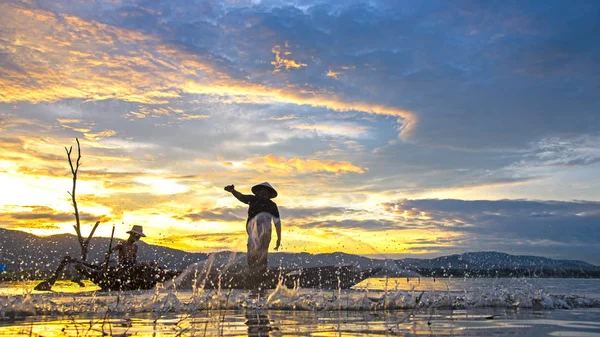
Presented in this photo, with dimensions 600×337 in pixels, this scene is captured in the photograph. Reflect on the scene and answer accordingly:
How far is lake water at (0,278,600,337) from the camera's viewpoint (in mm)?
7107

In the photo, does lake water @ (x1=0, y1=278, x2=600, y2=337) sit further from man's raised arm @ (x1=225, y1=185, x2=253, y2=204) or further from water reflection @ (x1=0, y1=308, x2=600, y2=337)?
man's raised arm @ (x1=225, y1=185, x2=253, y2=204)

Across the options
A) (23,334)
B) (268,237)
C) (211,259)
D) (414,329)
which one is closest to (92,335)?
(23,334)

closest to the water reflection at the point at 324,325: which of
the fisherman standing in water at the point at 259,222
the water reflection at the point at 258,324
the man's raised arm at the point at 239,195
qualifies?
the water reflection at the point at 258,324

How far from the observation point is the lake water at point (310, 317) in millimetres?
7107

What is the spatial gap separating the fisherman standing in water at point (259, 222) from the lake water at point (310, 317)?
9991mm

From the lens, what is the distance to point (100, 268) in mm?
21531

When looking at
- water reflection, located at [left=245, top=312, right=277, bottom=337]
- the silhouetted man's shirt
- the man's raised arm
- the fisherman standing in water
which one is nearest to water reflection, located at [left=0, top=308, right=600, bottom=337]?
water reflection, located at [left=245, top=312, right=277, bottom=337]

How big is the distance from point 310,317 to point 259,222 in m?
12.5

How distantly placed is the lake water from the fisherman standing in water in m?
9.99

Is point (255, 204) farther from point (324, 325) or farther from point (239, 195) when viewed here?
point (324, 325)

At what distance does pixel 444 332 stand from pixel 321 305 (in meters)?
4.53

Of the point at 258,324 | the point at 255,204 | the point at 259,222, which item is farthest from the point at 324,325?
the point at 255,204

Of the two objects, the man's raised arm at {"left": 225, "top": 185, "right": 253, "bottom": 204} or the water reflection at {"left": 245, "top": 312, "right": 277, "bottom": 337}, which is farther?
the man's raised arm at {"left": 225, "top": 185, "right": 253, "bottom": 204}

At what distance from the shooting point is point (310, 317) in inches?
369
